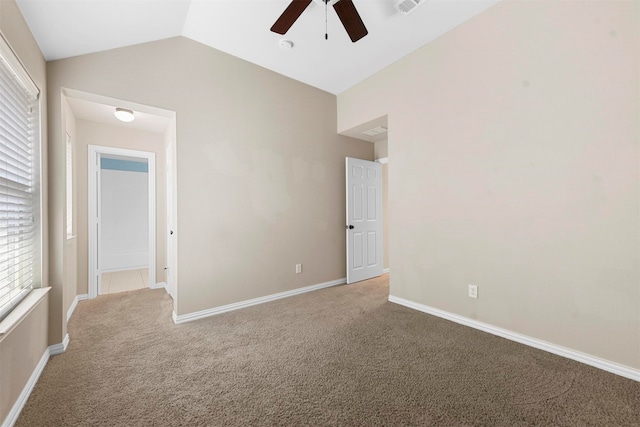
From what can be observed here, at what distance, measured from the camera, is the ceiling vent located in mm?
2203

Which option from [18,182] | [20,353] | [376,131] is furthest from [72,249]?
[376,131]

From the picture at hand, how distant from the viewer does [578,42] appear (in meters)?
1.96

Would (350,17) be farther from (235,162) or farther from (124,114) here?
(124,114)

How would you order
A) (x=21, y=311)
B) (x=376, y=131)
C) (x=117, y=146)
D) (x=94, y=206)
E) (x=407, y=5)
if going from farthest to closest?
(x=376, y=131) < (x=117, y=146) < (x=94, y=206) < (x=407, y=5) < (x=21, y=311)

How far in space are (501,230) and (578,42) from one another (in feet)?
4.99

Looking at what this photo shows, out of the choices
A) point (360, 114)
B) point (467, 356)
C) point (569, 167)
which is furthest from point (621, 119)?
point (360, 114)

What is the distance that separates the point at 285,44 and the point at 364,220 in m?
2.65

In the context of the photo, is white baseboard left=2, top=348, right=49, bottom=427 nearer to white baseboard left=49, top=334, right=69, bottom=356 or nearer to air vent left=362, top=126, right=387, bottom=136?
white baseboard left=49, top=334, right=69, bottom=356

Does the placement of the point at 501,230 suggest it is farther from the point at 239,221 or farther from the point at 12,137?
the point at 12,137

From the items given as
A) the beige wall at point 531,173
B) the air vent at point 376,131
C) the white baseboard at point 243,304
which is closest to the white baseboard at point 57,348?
the white baseboard at point 243,304

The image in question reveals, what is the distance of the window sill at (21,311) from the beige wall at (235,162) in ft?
2.75

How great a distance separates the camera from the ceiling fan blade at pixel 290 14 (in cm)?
185

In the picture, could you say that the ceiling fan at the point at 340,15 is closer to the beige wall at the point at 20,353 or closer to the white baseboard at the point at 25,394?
the beige wall at the point at 20,353

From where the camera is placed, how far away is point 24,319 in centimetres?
165
